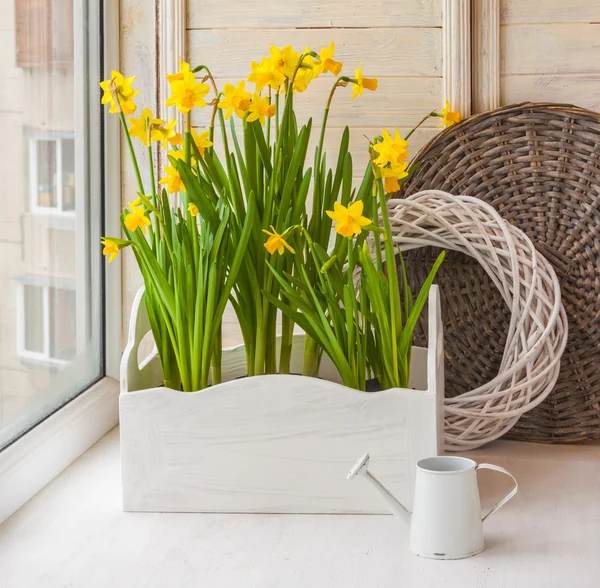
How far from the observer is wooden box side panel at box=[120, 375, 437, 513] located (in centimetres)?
89

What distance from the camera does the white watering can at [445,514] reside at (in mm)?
786

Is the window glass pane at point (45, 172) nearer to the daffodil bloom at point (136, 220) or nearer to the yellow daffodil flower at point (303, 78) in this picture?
the daffodil bloom at point (136, 220)

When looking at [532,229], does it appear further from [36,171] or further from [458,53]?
[36,171]

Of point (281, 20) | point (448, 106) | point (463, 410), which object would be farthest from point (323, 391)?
point (281, 20)

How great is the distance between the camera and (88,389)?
1256 millimetres

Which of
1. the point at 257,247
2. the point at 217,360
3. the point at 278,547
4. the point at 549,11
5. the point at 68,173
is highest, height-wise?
the point at 549,11

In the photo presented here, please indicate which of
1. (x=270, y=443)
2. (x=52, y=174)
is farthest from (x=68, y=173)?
(x=270, y=443)

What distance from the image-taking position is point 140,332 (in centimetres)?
108

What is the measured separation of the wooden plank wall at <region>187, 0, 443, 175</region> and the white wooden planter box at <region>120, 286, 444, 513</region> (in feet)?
1.64

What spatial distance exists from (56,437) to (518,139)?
757mm

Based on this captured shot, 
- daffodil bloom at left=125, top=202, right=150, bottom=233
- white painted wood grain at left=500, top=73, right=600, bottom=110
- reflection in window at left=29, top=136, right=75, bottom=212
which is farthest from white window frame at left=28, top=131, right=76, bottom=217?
white painted wood grain at left=500, top=73, right=600, bottom=110

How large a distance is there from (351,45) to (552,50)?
0.30m

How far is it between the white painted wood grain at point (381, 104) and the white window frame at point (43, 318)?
456 mm

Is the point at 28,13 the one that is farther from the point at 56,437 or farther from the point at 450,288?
the point at 450,288
